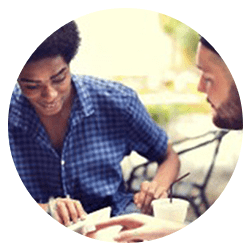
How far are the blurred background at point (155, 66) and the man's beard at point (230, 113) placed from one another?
0.08 ft

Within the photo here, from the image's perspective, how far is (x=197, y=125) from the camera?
1602mm

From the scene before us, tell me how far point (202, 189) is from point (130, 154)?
24cm

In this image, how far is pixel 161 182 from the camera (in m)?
1.62

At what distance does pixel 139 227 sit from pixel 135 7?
0.65 meters

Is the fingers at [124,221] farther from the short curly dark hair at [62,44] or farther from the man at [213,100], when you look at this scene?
the short curly dark hair at [62,44]

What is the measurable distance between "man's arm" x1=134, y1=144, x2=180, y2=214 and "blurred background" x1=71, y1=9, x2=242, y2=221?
27 mm

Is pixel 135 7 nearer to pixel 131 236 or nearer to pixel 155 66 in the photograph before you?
pixel 155 66

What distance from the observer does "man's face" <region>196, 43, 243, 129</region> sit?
62.0 inches

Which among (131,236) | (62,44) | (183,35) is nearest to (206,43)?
(183,35)

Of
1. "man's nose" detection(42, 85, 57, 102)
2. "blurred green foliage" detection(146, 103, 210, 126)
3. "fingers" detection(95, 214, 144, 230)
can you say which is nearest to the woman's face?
"man's nose" detection(42, 85, 57, 102)

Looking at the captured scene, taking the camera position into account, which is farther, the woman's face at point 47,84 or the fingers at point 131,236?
the fingers at point 131,236

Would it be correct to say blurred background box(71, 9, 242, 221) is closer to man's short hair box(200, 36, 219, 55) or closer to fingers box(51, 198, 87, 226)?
man's short hair box(200, 36, 219, 55)

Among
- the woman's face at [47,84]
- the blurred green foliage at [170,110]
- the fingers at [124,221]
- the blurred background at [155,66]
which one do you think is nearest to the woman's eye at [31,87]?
the woman's face at [47,84]

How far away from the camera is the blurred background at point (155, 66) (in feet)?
5.08
